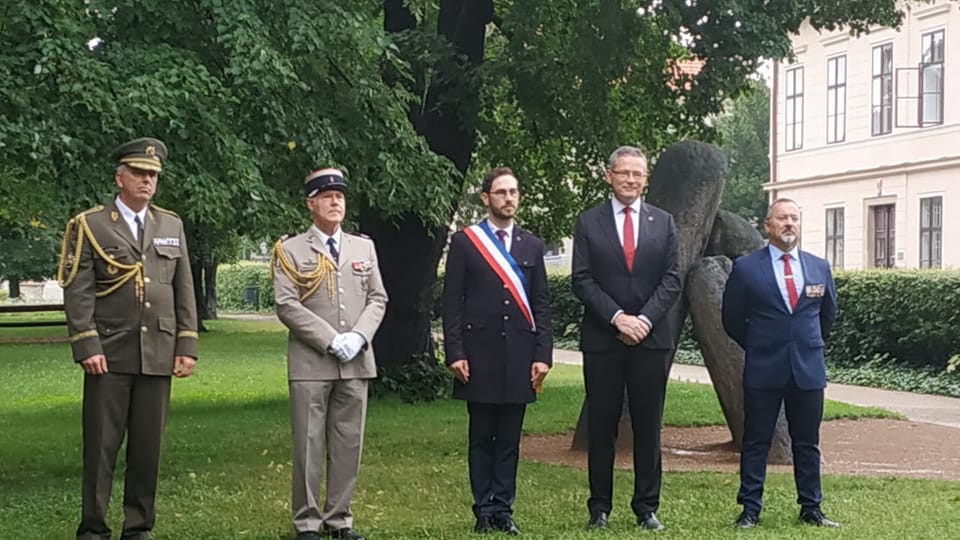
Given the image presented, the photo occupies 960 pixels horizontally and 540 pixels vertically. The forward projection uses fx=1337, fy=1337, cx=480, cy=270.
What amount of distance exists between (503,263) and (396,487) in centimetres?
260

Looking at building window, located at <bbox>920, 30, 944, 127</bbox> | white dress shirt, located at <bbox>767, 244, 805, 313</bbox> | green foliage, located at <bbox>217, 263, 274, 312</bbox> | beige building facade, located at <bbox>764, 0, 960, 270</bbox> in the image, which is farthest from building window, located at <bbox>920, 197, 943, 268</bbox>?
green foliage, located at <bbox>217, 263, 274, 312</bbox>

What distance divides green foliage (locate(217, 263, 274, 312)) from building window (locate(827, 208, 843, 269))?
26.1 metres

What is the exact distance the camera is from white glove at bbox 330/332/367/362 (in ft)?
23.2

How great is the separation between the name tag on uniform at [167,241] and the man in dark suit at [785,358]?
10.6 ft

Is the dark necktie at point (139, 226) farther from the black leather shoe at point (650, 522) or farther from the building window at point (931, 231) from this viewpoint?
the building window at point (931, 231)

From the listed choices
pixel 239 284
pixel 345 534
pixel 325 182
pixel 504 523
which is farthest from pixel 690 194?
pixel 239 284

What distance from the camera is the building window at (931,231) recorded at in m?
29.0

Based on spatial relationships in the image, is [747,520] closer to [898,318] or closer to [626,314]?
[626,314]

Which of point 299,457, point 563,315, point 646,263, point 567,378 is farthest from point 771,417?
point 563,315

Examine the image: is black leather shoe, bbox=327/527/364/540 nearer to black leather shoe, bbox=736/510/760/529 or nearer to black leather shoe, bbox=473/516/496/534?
black leather shoe, bbox=473/516/496/534

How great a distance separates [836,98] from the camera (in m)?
33.3

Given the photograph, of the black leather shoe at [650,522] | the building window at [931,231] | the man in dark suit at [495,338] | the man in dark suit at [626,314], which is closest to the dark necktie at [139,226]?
the man in dark suit at [495,338]

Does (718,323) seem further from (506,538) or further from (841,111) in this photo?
(841,111)

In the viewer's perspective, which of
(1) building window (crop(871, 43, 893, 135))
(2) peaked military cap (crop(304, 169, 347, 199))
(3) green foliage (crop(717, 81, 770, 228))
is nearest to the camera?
(2) peaked military cap (crop(304, 169, 347, 199))
